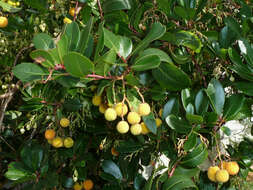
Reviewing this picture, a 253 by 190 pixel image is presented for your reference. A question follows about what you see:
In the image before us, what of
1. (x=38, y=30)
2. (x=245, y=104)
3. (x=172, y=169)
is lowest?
(x=172, y=169)

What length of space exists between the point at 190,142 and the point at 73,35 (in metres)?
0.57

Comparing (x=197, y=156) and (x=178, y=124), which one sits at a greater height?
(x=178, y=124)

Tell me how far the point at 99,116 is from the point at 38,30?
580 millimetres

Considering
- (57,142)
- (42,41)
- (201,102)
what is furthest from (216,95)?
(57,142)

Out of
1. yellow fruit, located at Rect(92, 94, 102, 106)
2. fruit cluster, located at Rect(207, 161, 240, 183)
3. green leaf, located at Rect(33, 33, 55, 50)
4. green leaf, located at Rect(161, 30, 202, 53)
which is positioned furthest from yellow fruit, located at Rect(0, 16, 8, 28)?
fruit cluster, located at Rect(207, 161, 240, 183)

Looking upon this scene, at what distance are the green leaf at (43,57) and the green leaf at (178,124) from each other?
0.46 m

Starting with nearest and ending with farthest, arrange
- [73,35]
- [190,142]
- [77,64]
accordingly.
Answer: [77,64] < [73,35] < [190,142]

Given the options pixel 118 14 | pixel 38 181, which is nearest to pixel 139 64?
pixel 118 14

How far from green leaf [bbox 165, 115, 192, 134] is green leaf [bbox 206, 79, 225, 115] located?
136 millimetres

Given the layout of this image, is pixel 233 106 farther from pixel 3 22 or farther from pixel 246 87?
pixel 3 22

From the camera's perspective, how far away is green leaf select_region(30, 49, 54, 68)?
84 cm

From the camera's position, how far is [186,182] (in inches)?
39.1

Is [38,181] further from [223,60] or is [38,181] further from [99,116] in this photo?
[223,60]

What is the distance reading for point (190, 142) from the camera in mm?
1019
